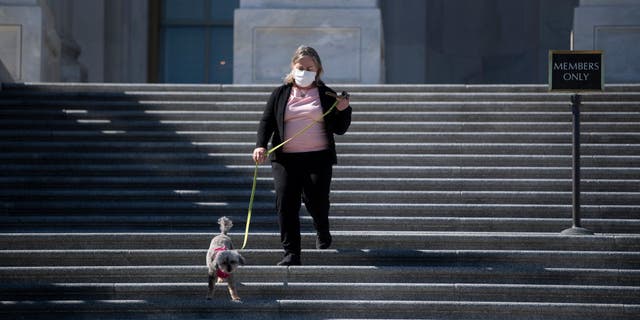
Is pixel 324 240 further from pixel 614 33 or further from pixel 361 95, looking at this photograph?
pixel 614 33

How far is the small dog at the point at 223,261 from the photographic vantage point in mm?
8938

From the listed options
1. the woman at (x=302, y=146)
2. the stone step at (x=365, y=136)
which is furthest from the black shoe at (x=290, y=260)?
the stone step at (x=365, y=136)

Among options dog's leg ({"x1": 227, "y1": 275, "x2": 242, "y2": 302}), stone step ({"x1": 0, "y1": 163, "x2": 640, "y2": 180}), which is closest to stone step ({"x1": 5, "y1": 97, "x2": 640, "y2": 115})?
stone step ({"x1": 0, "y1": 163, "x2": 640, "y2": 180})

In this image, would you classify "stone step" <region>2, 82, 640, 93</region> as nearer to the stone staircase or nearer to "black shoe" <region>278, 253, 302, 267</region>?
the stone staircase

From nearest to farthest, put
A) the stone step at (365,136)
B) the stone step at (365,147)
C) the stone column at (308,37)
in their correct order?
1. the stone step at (365,147)
2. the stone step at (365,136)
3. the stone column at (308,37)

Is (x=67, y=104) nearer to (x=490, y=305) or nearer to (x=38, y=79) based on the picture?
(x=38, y=79)

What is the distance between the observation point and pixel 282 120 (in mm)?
9977

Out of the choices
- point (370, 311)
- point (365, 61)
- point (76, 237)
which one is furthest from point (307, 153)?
point (365, 61)

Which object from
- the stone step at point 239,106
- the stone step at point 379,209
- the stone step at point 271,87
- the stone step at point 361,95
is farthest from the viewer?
the stone step at point 271,87

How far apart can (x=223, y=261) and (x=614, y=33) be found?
383 inches

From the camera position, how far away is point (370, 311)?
31.4 ft

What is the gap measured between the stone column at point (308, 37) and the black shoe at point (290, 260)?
25.1 feet

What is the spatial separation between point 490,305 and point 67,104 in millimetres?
6515

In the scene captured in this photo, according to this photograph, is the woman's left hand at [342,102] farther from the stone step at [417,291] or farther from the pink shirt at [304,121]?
the stone step at [417,291]
